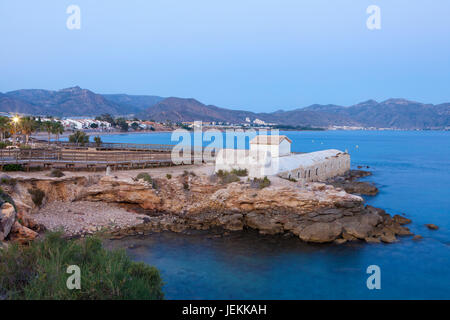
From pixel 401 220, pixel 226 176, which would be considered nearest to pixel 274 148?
pixel 226 176

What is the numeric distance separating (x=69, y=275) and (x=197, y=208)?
49.5 ft

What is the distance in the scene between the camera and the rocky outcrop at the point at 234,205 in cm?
1916

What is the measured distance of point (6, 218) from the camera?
13.2 meters

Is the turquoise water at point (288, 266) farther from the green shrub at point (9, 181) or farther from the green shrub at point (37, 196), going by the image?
the green shrub at point (9, 181)

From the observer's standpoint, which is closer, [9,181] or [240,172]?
[9,181]

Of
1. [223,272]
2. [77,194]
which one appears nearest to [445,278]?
[223,272]

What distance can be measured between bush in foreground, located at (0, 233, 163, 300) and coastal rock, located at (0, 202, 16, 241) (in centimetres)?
468

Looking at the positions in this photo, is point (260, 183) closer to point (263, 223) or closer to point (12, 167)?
point (263, 223)

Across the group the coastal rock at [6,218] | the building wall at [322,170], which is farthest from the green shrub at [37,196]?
the building wall at [322,170]

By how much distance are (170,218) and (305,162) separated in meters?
15.3

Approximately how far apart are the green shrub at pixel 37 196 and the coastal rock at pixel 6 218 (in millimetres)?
5487

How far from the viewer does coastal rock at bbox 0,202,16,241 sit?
1286 centimetres

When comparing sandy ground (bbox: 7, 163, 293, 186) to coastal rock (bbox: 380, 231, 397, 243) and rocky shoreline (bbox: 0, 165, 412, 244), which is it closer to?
rocky shoreline (bbox: 0, 165, 412, 244)

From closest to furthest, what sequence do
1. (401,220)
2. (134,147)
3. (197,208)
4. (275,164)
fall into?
(197,208) → (401,220) → (275,164) → (134,147)
